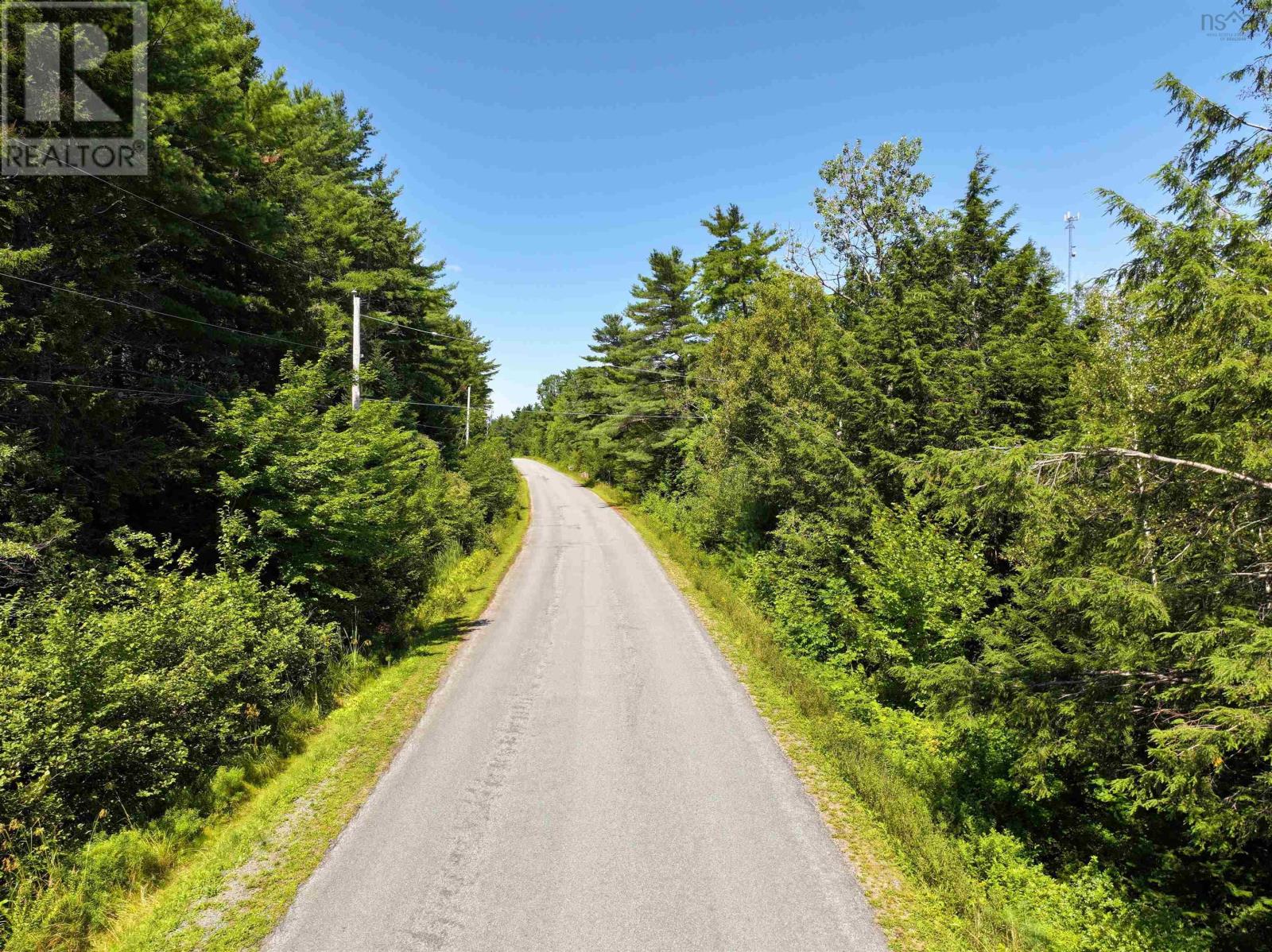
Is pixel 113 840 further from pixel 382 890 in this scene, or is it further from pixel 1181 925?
pixel 1181 925

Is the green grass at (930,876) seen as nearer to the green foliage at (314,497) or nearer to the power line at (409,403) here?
the green foliage at (314,497)

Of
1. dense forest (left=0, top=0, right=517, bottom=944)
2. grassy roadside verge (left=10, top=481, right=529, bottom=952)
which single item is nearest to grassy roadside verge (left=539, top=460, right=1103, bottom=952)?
grassy roadside verge (left=10, top=481, right=529, bottom=952)

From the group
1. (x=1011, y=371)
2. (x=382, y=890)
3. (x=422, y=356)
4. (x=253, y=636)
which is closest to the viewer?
(x=382, y=890)

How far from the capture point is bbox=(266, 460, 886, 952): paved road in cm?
534

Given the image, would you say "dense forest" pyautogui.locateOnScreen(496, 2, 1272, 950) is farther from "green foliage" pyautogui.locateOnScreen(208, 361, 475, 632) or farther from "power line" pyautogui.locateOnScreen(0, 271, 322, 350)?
"power line" pyautogui.locateOnScreen(0, 271, 322, 350)

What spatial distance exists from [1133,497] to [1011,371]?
12458mm

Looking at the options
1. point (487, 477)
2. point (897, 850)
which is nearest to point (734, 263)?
point (487, 477)

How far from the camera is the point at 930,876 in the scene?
6027mm

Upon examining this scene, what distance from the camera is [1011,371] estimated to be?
51.7 feet

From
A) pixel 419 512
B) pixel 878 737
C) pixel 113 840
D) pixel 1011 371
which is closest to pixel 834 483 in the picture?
pixel 1011 371

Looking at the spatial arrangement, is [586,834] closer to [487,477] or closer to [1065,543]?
[1065,543]

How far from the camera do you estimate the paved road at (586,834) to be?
534 cm

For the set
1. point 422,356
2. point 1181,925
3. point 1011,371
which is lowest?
point 1181,925

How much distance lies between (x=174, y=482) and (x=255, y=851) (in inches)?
379
